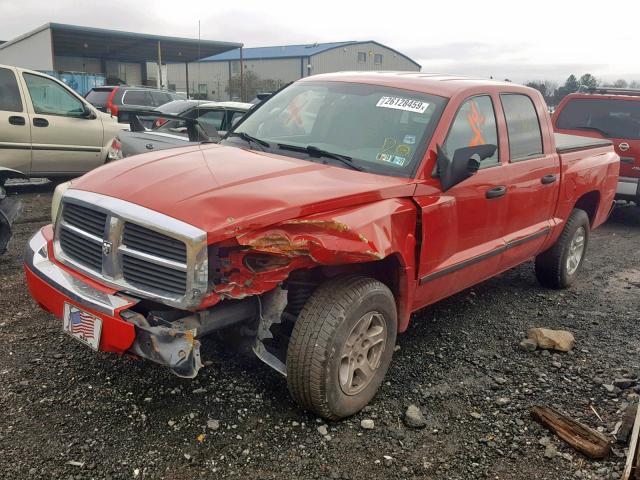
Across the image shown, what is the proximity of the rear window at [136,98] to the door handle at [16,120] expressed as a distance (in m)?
7.43

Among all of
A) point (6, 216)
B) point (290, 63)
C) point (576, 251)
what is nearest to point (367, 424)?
point (576, 251)

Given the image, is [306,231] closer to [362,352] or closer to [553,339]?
[362,352]

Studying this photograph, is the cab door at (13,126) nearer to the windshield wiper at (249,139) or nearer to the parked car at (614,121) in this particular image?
the windshield wiper at (249,139)

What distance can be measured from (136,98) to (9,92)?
7.80 m

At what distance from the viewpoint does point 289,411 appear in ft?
10.5

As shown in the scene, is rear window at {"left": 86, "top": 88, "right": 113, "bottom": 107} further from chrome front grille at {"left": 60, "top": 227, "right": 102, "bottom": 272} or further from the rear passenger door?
chrome front grille at {"left": 60, "top": 227, "right": 102, "bottom": 272}

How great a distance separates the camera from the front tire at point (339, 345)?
2887 millimetres

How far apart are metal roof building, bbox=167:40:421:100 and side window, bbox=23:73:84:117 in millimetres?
34121

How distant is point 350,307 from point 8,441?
176cm

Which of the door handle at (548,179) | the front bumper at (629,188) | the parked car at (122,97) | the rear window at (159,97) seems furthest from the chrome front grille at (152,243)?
the rear window at (159,97)

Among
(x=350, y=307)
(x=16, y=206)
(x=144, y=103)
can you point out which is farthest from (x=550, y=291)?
(x=144, y=103)

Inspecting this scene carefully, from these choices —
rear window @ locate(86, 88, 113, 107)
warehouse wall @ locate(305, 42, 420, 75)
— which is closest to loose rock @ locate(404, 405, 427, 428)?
rear window @ locate(86, 88, 113, 107)

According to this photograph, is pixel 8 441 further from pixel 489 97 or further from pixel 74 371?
pixel 489 97

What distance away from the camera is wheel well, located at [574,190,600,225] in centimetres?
575
